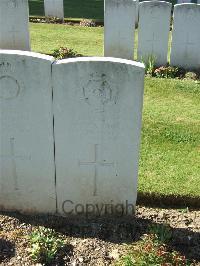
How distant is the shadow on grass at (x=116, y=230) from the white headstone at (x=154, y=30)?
7044 millimetres

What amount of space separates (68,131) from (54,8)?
12802 mm

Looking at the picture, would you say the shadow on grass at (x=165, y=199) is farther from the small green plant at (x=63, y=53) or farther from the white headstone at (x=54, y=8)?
the white headstone at (x=54, y=8)

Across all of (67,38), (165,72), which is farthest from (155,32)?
(67,38)

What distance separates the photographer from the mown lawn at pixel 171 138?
5832 millimetres

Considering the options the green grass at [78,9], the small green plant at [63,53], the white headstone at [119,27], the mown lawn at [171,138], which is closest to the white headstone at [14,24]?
the small green plant at [63,53]

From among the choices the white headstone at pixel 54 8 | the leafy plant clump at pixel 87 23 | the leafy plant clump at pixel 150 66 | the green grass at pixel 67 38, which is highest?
the white headstone at pixel 54 8

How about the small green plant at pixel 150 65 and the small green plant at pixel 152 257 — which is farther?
the small green plant at pixel 150 65

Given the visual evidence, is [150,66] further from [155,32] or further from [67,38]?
[67,38]

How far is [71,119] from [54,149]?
427 mm

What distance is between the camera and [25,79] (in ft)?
14.2

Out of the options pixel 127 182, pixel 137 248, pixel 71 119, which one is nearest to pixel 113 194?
pixel 127 182

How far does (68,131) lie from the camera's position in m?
4.59

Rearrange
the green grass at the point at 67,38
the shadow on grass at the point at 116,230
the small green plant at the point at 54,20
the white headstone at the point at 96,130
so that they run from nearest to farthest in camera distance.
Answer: the white headstone at the point at 96,130 → the shadow on grass at the point at 116,230 → the green grass at the point at 67,38 → the small green plant at the point at 54,20

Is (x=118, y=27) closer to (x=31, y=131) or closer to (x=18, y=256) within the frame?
(x=31, y=131)
